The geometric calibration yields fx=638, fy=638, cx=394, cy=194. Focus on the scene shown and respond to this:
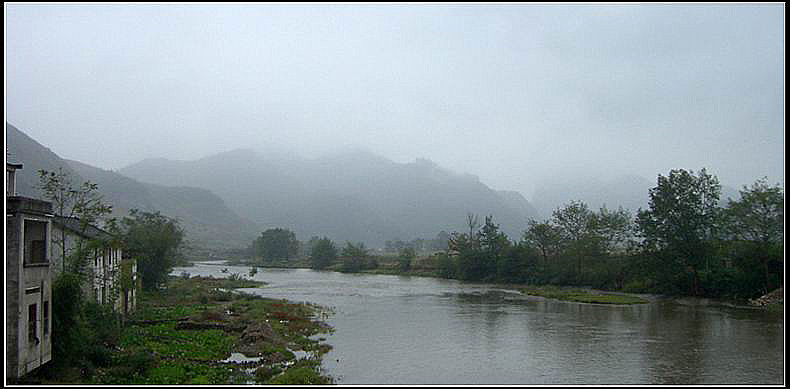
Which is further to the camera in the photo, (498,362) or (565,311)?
(565,311)

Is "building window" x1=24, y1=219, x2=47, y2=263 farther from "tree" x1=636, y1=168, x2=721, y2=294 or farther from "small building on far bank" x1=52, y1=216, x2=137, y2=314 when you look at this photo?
"tree" x1=636, y1=168, x2=721, y2=294

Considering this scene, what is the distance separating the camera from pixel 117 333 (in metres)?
24.1

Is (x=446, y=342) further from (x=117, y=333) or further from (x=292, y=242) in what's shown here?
(x=292, y=242)

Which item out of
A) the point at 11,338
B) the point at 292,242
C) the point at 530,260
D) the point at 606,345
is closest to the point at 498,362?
the point at 606,345

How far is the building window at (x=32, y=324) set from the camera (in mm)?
16650

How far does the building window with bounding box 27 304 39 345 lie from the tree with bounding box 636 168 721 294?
2092 inches

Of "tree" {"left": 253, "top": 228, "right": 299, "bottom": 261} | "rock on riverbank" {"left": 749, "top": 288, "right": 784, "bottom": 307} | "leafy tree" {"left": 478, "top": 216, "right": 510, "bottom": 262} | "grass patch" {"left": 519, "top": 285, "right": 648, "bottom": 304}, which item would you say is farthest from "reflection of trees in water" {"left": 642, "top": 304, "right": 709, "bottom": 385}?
"tree" {"left": 253, "top": 228, "right": 299, "bottom": 261}

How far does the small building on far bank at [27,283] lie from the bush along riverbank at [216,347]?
1.19 meters

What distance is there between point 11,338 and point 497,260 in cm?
7076

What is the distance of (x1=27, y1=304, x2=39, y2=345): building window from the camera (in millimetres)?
16650

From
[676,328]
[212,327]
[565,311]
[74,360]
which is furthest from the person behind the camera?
[565,311]

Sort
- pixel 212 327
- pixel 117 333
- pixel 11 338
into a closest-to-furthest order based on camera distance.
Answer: pixel 11 338 → pixel 117 333 → pixel 212 327

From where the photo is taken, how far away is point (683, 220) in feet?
191

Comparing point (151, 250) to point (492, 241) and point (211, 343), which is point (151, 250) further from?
point (492, 241)
